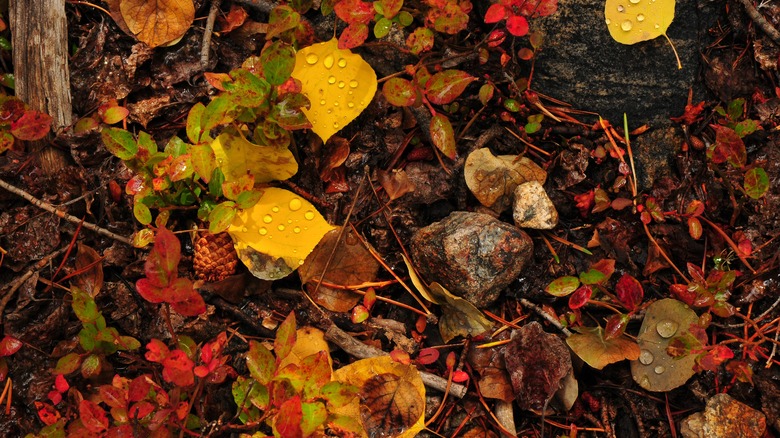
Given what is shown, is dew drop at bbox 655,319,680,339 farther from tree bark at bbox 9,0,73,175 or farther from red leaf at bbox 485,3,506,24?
tree bark at bbox 9,0,73,175

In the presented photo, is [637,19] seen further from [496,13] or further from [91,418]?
[91,418]

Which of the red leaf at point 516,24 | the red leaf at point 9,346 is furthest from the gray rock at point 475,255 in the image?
the red leaf at point 9,346

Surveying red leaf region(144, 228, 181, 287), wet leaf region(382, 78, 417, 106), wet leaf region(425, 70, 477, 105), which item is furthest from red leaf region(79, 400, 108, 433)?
wet leaf region(425, 70, 477, 105)

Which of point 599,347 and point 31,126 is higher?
point 31,126

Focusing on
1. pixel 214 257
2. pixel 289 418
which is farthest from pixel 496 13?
pixel 289 418

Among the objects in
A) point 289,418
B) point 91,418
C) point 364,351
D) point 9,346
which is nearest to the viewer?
point 289,418

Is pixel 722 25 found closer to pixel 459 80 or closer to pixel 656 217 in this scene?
pixel 656 217
